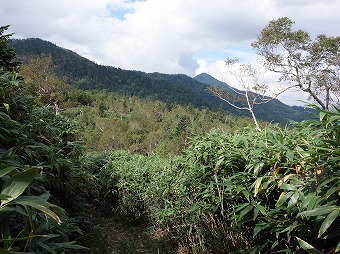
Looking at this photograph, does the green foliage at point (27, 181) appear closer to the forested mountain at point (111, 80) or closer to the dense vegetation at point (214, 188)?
the dense vegetation at point (214, 188)

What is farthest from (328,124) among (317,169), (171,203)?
(171,203)

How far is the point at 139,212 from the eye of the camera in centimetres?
575

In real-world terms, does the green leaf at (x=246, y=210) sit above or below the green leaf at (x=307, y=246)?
below

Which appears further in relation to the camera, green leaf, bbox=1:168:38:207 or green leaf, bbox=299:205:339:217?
green leaf, bbox=299:205:339:217

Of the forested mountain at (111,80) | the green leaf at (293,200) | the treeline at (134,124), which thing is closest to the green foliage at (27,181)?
the green leaf at (293,200)

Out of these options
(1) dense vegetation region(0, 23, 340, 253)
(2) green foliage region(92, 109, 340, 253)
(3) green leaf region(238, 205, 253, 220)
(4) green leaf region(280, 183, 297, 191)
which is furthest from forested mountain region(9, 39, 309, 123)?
(4) green leaf region(280, 183, 297, 191)

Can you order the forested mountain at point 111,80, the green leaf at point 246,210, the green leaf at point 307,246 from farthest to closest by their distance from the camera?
the forested mountain at point 111,80
the green leaf at point 246,210
the green leaf at point 307,246

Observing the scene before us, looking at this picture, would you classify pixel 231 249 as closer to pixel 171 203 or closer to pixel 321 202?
pixel 321 202

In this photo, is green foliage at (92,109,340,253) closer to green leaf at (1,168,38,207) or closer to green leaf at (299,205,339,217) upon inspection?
green leaf at (299,205,339,217)

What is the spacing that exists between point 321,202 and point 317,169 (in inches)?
9.8

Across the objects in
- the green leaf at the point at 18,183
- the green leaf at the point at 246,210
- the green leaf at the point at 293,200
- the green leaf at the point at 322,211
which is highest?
the green leaf at the point at 18,183

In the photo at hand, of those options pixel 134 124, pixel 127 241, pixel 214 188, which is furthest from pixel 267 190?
pixel 134 124

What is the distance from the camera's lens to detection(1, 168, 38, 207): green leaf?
755 mm

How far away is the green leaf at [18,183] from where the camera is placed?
2.48 ft
